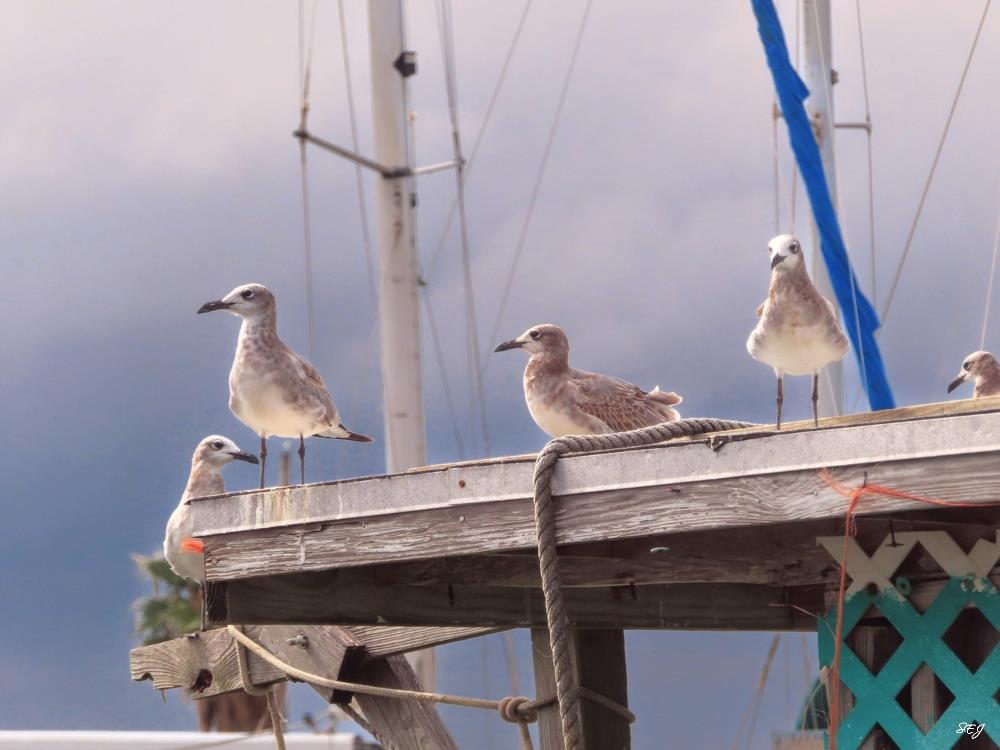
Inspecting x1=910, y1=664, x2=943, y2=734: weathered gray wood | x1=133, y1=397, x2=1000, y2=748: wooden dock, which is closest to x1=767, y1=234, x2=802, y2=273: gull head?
x1=133, y1=397, x2=1000, y2=748: wooden dock

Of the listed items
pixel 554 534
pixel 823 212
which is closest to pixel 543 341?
pixel 554 534

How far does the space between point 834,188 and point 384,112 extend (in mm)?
5397

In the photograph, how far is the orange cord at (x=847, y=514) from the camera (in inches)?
128

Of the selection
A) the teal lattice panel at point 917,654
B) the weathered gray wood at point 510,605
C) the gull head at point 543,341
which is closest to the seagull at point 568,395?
the gull head at point 543,341

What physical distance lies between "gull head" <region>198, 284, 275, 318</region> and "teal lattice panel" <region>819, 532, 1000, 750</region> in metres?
3.81

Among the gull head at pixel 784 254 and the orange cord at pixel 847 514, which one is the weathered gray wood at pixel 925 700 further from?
the gull head at pixel 784 254

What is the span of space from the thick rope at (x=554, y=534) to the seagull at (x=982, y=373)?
5.72 m

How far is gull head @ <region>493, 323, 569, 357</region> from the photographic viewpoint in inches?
309

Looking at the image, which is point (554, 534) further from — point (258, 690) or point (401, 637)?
point (258, 690)

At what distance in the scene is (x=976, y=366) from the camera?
30.9 feet

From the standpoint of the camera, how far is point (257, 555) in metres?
4.48

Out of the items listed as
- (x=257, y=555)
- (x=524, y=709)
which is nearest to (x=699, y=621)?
(x=524, y=709)

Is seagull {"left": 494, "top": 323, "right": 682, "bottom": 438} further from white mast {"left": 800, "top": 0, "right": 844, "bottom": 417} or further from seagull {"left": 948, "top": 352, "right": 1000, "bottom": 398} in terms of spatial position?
white mast {"left": 800, "top": 0, "right": 844, "bottom": 417}

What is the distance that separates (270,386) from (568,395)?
5.00ft
